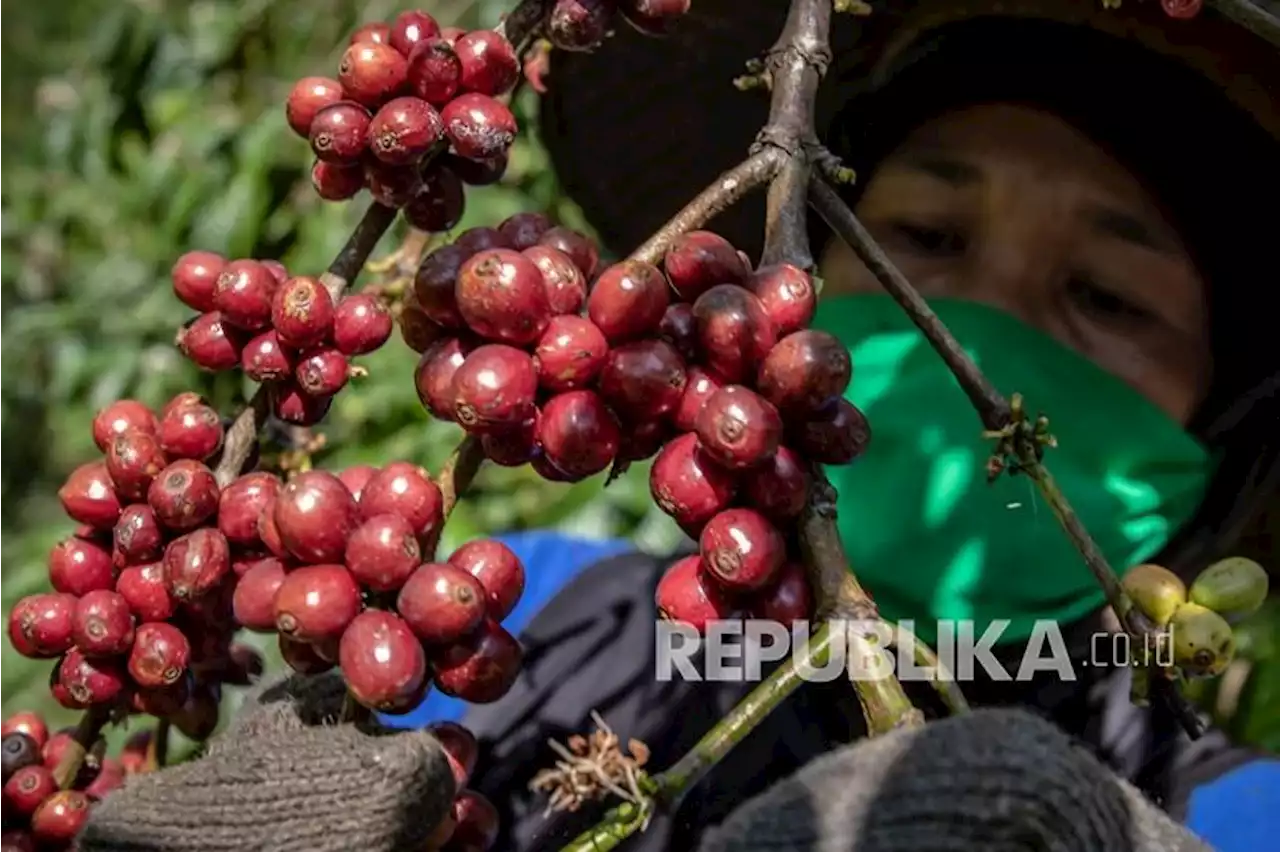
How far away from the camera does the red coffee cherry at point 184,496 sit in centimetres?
77

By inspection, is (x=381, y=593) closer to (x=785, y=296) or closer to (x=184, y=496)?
(x=184, y=496)

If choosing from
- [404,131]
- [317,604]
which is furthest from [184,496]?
[404,131]

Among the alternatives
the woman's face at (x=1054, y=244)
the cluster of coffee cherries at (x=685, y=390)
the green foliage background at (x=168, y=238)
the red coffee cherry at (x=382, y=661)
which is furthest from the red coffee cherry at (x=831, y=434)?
the green foliage background at (x=168, y=238)

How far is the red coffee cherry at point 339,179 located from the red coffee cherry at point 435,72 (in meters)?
0.06

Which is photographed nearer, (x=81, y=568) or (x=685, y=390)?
(x=685, y=390)

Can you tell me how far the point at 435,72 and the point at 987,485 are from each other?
682 millimetres

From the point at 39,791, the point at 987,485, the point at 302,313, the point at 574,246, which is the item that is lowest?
the point at 39,791

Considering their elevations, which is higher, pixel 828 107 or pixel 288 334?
pixel 828 107

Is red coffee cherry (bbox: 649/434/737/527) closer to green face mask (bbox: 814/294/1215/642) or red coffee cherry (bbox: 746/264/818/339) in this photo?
red coffee cherry (bbox: 746/264/818/339)

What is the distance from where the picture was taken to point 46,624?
838 mm

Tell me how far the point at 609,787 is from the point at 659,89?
1096 millimetres

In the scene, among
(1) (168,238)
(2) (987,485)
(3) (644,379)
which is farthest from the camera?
(1) (168,238)

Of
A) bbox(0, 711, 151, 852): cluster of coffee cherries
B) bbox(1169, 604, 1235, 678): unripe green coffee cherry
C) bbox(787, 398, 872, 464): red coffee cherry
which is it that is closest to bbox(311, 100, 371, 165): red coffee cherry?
bbox(787, 398, 872, 464): red coffee cherry

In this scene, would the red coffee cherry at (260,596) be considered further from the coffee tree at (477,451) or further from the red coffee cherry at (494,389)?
the red coffee cherry at (494,389)
